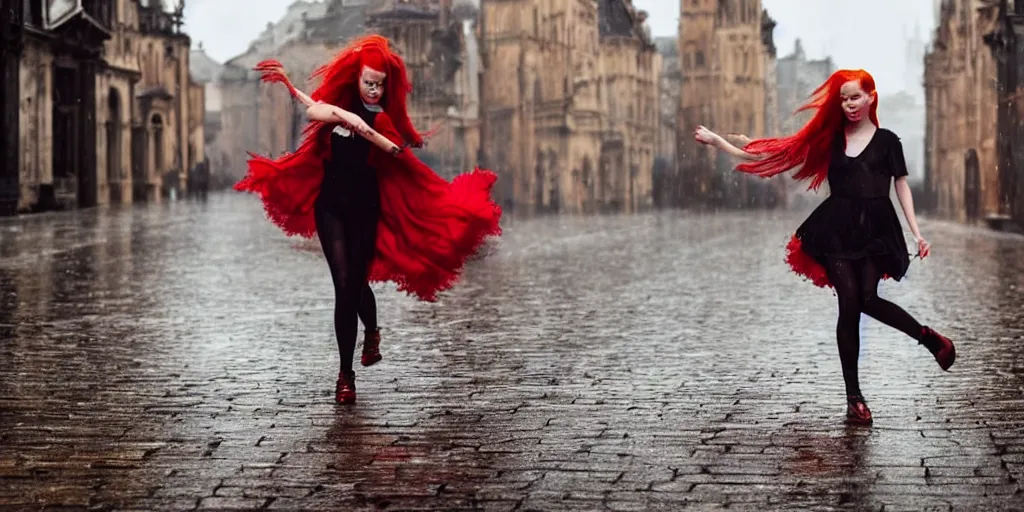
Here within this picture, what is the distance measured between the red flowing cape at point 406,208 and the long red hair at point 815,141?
1475mm

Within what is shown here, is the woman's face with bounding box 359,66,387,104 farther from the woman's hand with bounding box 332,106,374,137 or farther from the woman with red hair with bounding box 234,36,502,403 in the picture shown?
the woman's hand with bounding box 332,106,374,137

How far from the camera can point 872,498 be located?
5434 mm

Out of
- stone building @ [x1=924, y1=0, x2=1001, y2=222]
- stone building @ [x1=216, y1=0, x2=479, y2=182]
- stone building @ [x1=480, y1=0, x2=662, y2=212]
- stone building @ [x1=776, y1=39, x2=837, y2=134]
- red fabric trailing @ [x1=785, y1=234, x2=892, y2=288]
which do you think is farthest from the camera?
stone building @ [x1=776, y1=39, x2=837, y2=134]

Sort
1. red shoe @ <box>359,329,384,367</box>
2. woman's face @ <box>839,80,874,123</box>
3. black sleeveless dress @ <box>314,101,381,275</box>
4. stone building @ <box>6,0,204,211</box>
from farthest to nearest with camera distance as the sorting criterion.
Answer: stone building @ <box>6,0,204,211</box>, red shoe @ <box>359,329,384,367</box>, black sleeveless dress @ <box>314,101,381,275</box>, woman's face @ <box>839,80,874,123</box>

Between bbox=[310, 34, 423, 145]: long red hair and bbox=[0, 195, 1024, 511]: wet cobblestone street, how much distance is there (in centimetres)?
147

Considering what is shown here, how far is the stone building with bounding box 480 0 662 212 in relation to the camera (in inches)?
3076

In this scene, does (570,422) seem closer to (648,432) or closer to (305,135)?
(648,432)

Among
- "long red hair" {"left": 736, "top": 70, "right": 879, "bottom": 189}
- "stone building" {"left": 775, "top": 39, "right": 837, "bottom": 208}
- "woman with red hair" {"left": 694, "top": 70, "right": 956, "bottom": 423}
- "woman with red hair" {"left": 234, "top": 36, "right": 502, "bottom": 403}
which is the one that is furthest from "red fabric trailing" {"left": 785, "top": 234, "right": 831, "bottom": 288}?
"stone building" {"left": 775, "top": 39, "right": 837, "bottom": 208}

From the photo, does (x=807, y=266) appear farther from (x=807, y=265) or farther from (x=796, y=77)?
(x=796, y=77)

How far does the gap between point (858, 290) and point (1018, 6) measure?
32.9 metres

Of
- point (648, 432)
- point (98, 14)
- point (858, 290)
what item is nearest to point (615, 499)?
point (648, 432)

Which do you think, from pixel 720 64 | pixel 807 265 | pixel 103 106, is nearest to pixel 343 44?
pixel 720 64

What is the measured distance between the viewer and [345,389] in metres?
7.78

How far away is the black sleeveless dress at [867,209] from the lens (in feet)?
24.3
